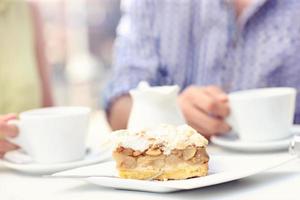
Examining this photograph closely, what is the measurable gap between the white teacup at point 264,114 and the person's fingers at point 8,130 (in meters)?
0.36

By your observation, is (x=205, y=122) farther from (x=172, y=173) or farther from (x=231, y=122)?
(x=172, y=173)

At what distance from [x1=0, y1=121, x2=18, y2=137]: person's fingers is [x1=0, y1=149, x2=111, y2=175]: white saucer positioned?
1.4 inches

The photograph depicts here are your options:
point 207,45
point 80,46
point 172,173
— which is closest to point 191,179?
point 172,173

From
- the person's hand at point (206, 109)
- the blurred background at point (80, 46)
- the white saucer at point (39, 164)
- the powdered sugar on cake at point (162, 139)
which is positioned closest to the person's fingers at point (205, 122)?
the person's hand at point (206, 109)

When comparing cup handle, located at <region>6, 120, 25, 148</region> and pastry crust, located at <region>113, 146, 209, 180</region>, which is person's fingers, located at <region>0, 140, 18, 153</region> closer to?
cup handle, located at <region>6, 120, 25, 148</region>

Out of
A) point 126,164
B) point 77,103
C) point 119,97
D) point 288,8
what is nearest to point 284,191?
point 126,164

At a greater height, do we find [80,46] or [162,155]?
[162,155]

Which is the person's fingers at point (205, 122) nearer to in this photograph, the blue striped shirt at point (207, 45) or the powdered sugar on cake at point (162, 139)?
the blue striped shirt at point (207, 45)

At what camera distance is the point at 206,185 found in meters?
0.67

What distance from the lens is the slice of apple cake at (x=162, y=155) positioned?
0.72 meters

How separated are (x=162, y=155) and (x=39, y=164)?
25 centimetres

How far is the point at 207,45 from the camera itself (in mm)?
1404

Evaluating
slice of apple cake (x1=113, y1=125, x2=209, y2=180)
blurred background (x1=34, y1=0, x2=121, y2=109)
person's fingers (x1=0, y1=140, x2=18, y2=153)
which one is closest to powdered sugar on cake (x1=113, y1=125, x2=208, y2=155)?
slice of apple cake (x1=113, y1=125, x2=209, y2=180)

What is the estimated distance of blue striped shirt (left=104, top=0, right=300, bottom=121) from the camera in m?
1.33
